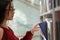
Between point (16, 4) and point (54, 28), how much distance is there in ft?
5.15

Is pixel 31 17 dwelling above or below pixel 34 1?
below

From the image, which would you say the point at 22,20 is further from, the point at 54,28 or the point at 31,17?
the point at 54,28

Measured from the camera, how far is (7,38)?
1090 mm

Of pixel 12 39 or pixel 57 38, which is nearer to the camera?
pixel 57 38

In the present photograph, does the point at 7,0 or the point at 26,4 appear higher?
the point at 7,0

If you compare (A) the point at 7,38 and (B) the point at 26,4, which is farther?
(B) the point at 26,4

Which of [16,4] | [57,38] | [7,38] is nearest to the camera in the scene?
[57,38]

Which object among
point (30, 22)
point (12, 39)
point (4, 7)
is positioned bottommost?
point (30, 22)

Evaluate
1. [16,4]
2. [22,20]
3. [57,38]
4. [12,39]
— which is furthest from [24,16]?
[57,38]

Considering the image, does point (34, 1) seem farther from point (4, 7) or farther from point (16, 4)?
point (4, 7)

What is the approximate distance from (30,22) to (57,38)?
1540mm

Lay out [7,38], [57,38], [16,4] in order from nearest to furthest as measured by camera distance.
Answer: [57,38] < [7,38] < [16,4]

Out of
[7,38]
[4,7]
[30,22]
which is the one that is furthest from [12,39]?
[30,22]

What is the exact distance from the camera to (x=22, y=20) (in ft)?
8.34
